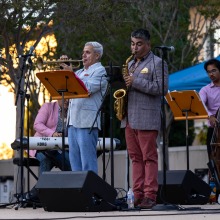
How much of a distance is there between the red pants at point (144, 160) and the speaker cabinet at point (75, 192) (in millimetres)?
525

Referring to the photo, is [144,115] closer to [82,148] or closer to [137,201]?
[82,148]

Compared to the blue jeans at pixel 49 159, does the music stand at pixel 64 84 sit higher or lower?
higher

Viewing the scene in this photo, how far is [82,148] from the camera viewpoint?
1264 cm

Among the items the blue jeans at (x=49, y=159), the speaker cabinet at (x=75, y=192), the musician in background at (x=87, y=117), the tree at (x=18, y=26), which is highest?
the tree at (x=18, y=26)

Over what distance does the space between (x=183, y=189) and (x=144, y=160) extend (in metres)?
1.27

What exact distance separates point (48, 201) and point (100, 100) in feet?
5.21

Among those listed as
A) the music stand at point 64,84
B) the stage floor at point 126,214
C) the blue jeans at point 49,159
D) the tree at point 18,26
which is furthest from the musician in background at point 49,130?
the tree at point 18,26

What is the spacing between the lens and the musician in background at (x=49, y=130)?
14141mm

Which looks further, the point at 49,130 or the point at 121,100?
the point at 49,130

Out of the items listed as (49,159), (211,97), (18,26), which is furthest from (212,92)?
(18,26)

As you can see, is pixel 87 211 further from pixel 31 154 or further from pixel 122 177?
pixel 122 177

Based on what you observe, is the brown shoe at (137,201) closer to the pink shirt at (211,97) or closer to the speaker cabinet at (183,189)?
the speaker cabinet at (183,189)

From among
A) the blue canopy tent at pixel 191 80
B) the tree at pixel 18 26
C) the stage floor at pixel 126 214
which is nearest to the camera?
the stage floor at pixel 126 214

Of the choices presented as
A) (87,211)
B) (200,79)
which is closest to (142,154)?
(87,211)
